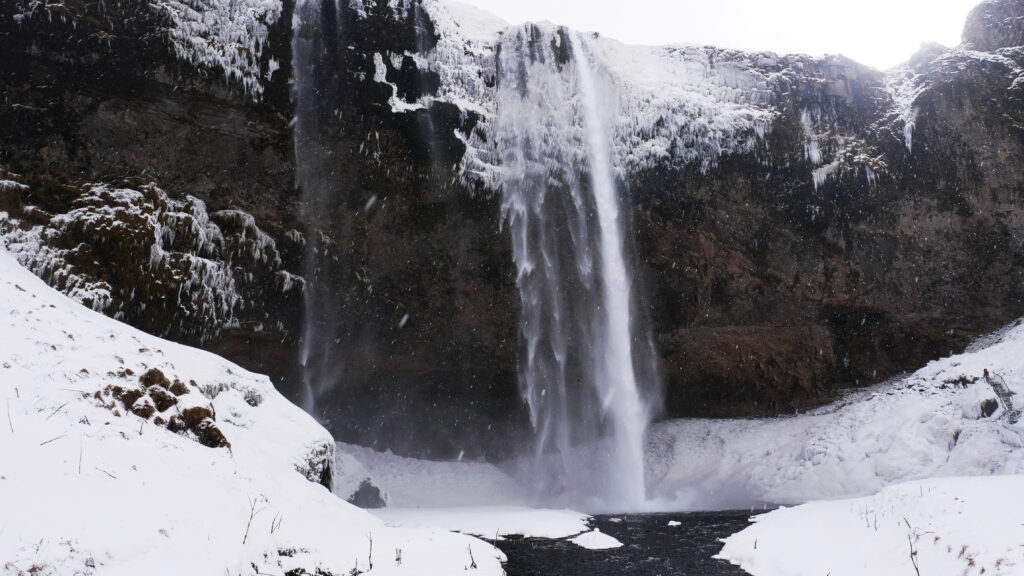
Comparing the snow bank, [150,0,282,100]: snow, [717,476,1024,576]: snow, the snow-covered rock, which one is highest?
[150,0,282,100]: snow

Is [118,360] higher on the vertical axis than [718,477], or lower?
higher

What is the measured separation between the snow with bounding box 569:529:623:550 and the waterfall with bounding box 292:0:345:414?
1236cm

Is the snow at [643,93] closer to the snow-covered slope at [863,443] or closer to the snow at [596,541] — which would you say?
the snow-covered slope at [863,443]

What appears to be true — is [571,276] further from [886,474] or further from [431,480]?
[886,474]

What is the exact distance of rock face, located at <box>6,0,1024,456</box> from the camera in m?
16.7

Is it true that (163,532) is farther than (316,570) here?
No

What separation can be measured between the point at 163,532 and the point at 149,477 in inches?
31.0

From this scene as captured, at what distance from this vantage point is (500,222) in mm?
20734

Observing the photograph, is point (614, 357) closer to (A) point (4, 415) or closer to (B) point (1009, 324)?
(B) point (1009, 324)

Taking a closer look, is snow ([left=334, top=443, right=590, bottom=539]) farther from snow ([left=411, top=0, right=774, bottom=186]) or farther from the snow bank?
snow ([left=411, top=0, right=774, bottom=186])

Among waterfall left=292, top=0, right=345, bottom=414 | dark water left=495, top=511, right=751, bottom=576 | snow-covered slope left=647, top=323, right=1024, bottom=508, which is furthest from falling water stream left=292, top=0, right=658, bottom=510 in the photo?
dark water left=495, top=511, right=751, bottom=576

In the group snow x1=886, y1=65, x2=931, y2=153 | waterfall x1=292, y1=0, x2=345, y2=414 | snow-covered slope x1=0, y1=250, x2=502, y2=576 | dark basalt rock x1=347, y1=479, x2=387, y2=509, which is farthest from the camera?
snow x1=886, y1=65, x2=931, y2=153

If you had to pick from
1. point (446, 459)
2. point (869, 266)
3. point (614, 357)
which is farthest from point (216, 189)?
point (869, 266)

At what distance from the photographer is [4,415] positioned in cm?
453
